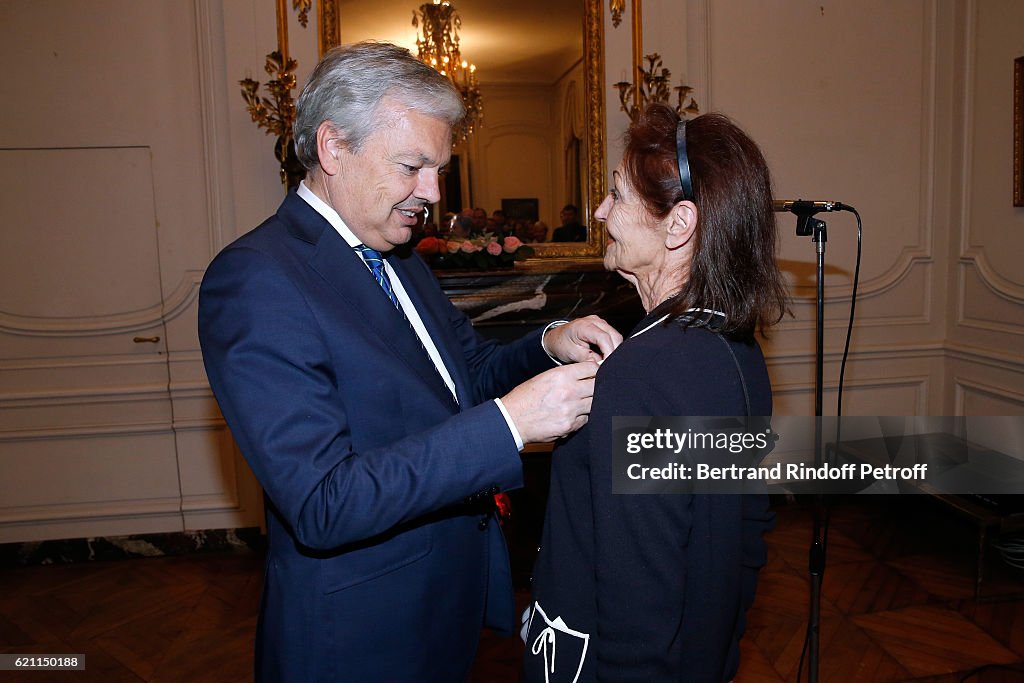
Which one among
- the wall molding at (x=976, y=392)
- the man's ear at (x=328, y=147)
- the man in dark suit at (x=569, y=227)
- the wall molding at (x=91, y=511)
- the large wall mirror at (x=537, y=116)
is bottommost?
the wall molding at (x=91, y=511)

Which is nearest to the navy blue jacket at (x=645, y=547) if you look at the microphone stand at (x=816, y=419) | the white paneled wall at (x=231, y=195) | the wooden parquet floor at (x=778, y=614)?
the microphone stand at (x=816, y=419)

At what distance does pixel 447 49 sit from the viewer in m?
3.90

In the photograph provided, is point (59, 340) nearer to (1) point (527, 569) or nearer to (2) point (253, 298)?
(1) point (527, 569)

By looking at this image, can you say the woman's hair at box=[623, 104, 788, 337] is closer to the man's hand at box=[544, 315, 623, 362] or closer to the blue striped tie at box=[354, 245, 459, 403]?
the man's hand at box=[544, 315, 623, 362]

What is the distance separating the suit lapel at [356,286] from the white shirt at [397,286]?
24mm

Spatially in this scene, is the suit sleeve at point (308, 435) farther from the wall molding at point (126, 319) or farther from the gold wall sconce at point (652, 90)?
the gold wall sconce at point (652, 90)

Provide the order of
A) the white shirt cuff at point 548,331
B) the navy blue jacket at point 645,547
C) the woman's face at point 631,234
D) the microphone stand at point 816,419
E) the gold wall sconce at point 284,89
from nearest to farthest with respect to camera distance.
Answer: the navy blue jacket at point 645,547 < the woman's face at point 631,234 < the white shirt cuff at point 548,331 < the microphone stand at point 816,419 < the gold wall sconce at point 284,89

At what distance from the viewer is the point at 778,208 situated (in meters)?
2.10

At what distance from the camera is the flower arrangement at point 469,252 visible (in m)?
3.80

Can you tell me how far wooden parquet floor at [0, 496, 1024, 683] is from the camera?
9.57ft

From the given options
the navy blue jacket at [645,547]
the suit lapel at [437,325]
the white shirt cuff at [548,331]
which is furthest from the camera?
the white shirt cuff at [548,331]

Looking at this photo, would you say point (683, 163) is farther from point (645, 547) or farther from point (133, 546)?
point (133, 546)

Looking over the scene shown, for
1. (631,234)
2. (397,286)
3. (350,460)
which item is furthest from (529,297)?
(350,460)

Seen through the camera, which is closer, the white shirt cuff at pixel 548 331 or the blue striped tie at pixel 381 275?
the blue striped tie at pixel 381 275
